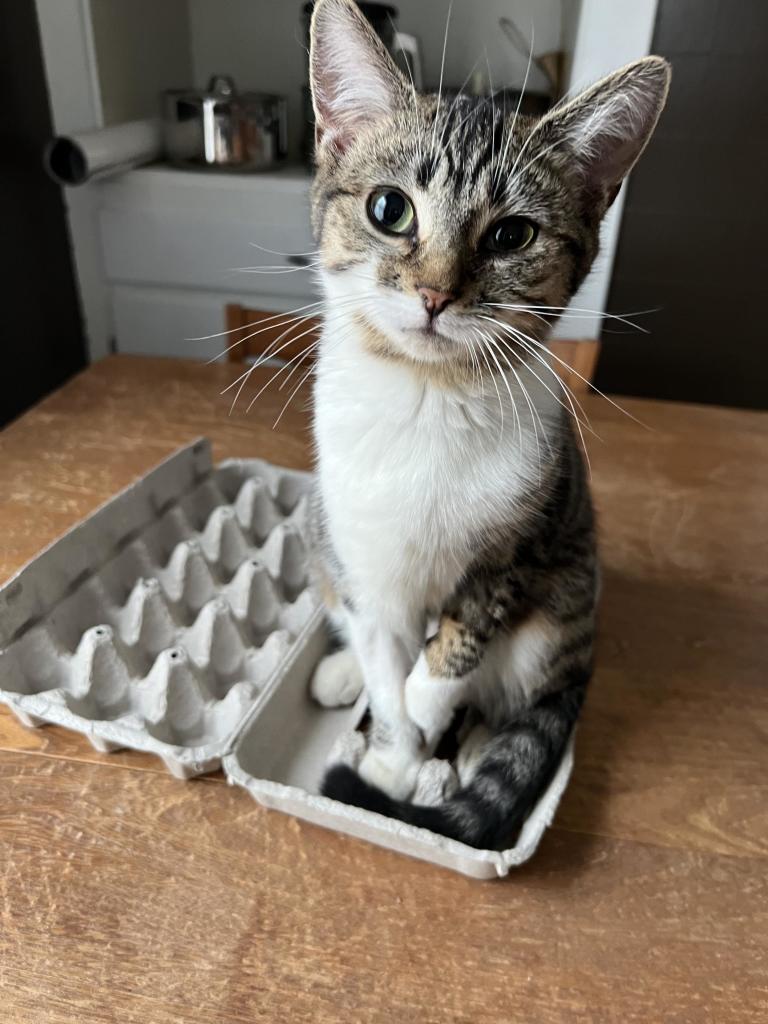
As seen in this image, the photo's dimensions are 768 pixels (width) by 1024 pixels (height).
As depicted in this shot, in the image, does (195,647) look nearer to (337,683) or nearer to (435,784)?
(337,683)

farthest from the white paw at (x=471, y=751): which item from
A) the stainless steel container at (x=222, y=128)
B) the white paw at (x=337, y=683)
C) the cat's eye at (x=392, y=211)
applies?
the stainless steel container at (x=222, y=128)

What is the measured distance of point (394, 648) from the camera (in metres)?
0.81

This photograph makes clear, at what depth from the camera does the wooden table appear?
0.55m

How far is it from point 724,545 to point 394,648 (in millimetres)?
585

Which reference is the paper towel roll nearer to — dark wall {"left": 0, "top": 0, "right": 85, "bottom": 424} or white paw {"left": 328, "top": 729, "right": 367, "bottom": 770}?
dark wall {"left": 0, "top": 0, "right": 85, "bottom": 424}

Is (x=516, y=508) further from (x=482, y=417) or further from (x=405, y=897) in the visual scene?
(x=405, y=897)

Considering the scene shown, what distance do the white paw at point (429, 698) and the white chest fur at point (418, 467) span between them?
0.27 feet

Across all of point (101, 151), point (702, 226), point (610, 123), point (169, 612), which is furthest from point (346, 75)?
point (702, 226)

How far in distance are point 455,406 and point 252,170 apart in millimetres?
1463

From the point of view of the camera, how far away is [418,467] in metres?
0.71

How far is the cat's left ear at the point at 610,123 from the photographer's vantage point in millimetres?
618

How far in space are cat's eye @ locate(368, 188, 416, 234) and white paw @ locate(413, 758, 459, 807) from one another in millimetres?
510

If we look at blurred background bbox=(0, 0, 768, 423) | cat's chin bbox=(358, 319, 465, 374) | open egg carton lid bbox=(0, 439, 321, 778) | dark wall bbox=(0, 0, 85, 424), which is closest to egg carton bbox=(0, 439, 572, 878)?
open egg carton lid bbox=(0, 439, 321, 778)

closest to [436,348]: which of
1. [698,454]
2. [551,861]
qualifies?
[551,861]
